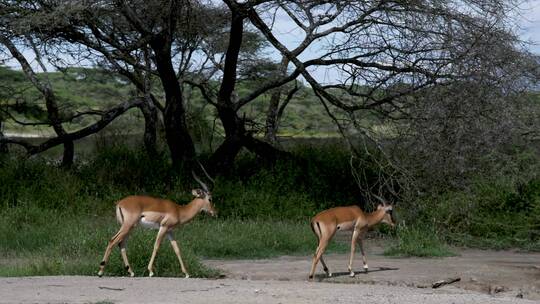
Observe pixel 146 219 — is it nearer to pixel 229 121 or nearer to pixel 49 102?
pixel 229 121

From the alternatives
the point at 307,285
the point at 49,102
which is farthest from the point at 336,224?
the point at 49,102

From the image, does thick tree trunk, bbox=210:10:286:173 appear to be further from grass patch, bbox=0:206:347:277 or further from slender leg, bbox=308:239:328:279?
slender leg, bbox=308:239:328:279

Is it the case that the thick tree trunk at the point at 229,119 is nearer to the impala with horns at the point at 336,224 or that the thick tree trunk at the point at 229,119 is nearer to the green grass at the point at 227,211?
the green grass at the point at 227,211

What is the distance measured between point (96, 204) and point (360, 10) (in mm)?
6510

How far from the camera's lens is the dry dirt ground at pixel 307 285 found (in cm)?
973

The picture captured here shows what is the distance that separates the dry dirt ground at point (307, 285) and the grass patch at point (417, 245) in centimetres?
37

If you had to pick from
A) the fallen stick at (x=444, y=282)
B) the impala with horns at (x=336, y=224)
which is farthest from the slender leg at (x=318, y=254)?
A: the fallen stick at (x=444, y=282)

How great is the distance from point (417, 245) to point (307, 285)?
15.1 ft

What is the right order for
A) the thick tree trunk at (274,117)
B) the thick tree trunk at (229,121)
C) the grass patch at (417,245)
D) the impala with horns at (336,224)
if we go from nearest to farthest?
the impala with horns at (336,224)
the grass patch at (417,245)
the thick tree trunk at (229,121)
the thick tree trunk at (274,117)

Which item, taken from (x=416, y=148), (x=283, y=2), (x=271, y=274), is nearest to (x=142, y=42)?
(x=283, y=2)

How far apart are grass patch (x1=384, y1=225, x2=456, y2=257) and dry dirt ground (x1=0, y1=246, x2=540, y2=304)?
1.23ft

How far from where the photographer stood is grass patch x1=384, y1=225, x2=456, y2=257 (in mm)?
15055

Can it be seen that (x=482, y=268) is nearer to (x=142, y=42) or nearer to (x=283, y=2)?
(x=283, y=2)

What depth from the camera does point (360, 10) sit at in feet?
59.3
